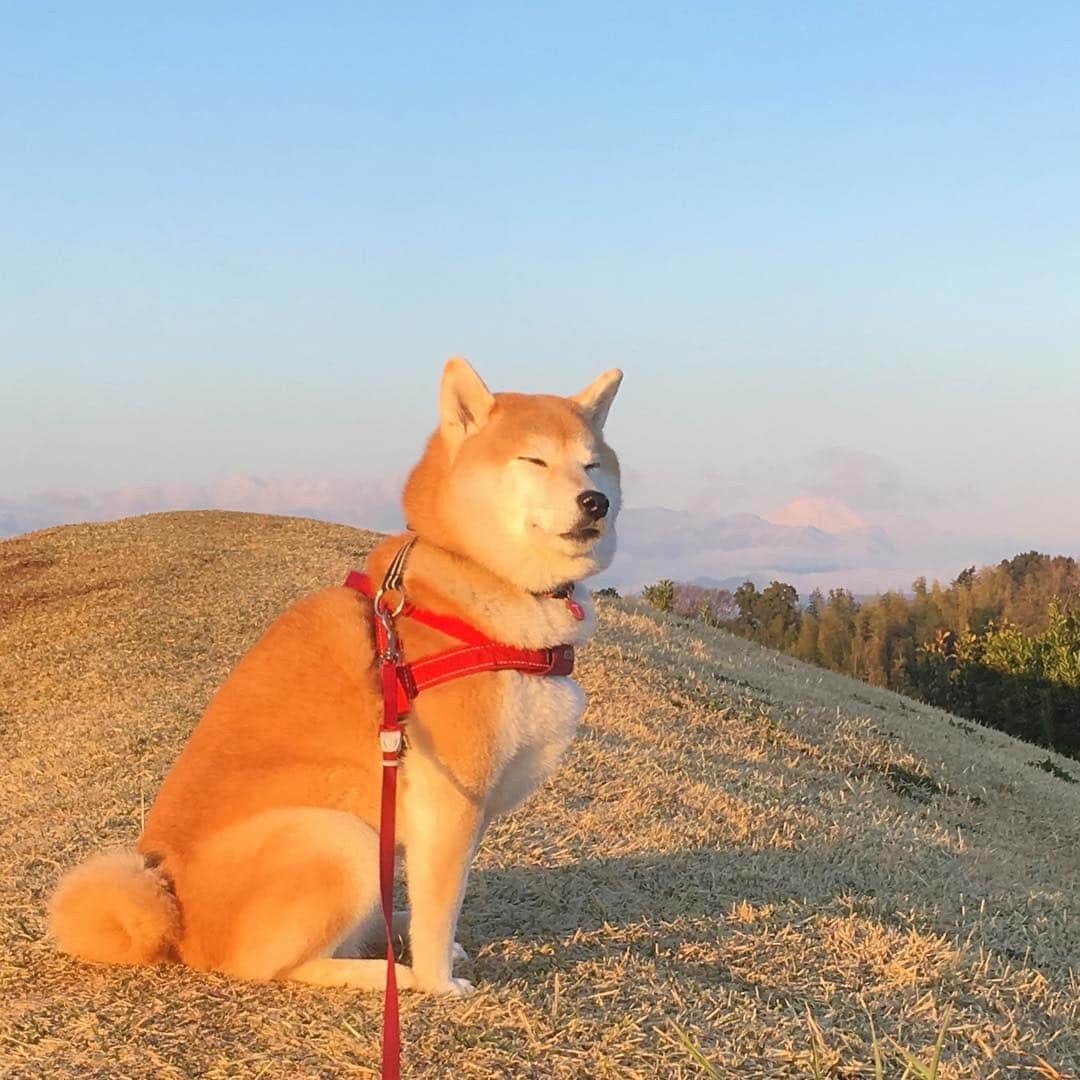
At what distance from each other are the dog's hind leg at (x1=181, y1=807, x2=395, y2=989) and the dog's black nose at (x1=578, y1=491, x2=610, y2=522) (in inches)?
46.1

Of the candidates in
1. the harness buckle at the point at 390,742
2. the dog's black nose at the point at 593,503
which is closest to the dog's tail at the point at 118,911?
the harness buckle at the point at 390,742

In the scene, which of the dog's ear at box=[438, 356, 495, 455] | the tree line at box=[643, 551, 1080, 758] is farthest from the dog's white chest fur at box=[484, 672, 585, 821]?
the tree line at box=[643, 551, 1080, 758]

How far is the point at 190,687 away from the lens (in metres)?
10.3

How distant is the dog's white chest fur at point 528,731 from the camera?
3.55 m

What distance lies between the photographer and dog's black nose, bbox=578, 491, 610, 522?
351cm

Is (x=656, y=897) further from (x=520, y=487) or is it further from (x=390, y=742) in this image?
(x=520, y=487)

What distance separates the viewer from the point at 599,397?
13.1ft

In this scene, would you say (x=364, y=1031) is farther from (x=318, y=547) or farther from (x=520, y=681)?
(x=318, y=547)

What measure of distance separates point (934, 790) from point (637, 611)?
19.6 ft

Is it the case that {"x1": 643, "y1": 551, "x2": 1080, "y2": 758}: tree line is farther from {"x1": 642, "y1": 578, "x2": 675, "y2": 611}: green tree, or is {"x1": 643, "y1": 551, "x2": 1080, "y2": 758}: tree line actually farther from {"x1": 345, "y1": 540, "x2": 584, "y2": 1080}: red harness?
{"x1": 345, "y1": 540, "x2": 584, "y2": 1080}: red harness

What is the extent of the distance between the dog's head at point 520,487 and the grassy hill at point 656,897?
144cm

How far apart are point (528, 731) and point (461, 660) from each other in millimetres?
309

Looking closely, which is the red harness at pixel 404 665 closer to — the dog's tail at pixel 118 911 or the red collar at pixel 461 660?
the red collar at pixel 461 660

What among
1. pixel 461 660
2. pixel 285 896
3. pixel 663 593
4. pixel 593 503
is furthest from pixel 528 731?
pixel 663 593
